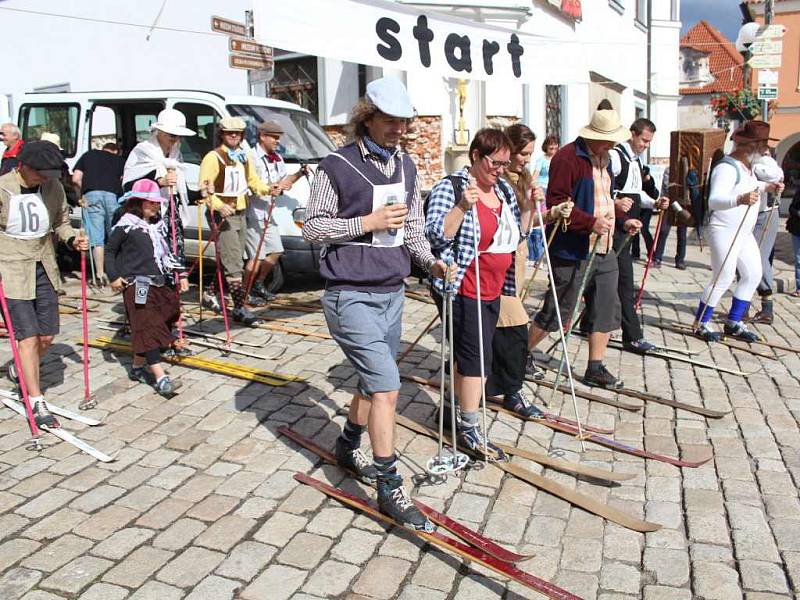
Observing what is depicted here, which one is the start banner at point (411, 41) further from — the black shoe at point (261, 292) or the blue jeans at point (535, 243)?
the black shoe at point (261, 292)

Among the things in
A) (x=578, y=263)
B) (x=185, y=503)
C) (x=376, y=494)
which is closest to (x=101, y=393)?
(x=185, y=503)

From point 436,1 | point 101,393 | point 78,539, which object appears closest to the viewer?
point 78,539

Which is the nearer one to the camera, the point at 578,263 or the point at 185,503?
the point at 185,503

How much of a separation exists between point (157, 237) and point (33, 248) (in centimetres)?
96

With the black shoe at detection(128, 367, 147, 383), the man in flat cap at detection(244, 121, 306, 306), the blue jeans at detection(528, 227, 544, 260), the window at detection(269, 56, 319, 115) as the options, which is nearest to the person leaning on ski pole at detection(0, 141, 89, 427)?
the black shoe at detection(128, 367, 147, 383)

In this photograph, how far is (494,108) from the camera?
1438 centimetres

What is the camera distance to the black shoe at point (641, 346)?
23.0 feet

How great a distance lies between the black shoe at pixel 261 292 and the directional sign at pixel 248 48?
8.96 feet

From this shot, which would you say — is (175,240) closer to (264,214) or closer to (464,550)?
(264,214)

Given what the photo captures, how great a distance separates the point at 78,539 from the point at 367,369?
1.54m

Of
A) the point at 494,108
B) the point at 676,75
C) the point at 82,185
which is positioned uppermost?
the point at 676,75

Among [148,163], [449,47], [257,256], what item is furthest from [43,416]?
[449,47]

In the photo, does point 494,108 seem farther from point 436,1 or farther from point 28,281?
point 28,281

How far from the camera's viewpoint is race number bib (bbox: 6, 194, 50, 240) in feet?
16.6
